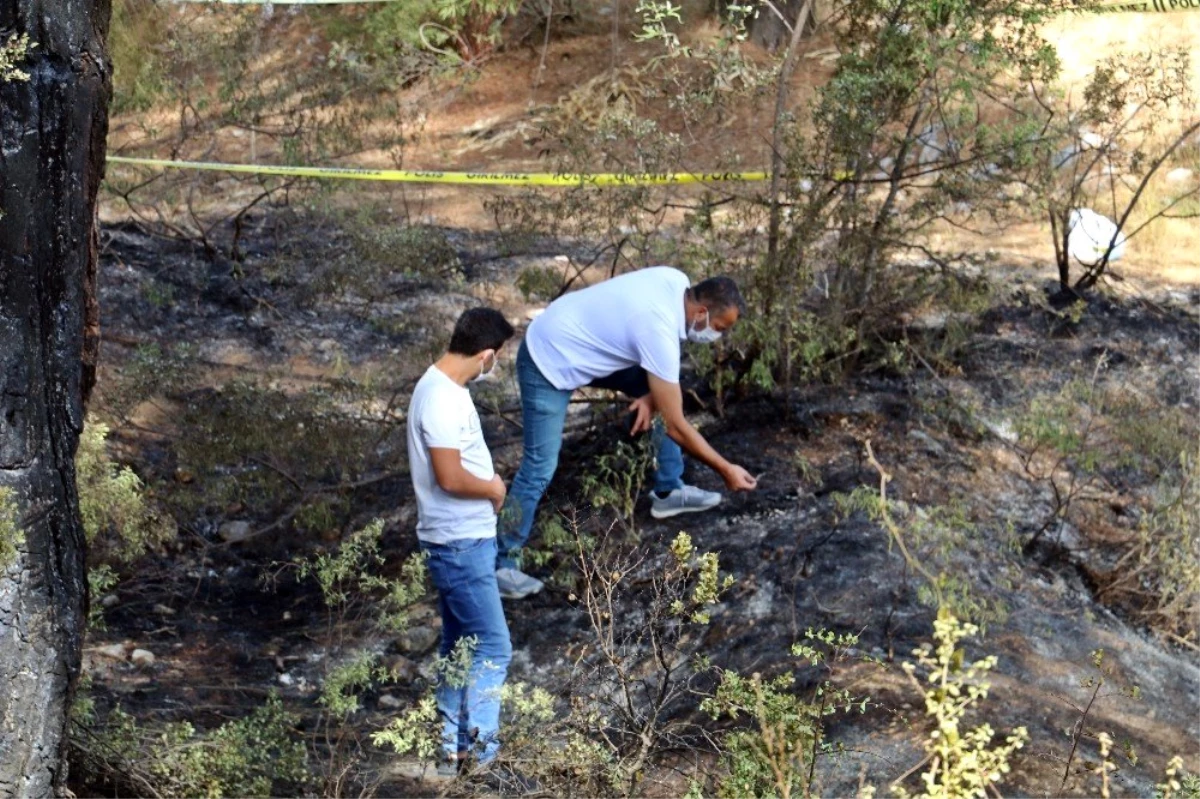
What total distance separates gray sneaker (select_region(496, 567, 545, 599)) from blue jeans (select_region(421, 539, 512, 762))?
138 centimetres

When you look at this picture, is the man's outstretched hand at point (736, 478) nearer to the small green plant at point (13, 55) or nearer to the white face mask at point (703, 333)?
the white face mask at point (703, 333)

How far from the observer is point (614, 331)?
5805 millimetres

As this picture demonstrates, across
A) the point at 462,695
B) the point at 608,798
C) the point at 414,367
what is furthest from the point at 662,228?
the point at 608,798

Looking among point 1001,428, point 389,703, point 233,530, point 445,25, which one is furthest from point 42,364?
point 445,25

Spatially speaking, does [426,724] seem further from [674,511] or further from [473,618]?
[674,511]

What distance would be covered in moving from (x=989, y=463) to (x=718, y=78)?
93.1 inches

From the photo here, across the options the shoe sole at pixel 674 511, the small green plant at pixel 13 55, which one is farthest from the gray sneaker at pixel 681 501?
the small green plant at pixel 13 55

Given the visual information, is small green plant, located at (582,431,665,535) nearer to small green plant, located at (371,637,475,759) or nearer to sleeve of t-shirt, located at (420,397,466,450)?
sleeve of t-shirt, located at (420,397,466,450)

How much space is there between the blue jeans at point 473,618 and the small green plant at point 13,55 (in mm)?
2053

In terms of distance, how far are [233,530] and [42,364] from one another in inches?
154

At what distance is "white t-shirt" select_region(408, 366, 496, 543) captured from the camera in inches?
180

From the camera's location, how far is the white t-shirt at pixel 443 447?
15.0 feet

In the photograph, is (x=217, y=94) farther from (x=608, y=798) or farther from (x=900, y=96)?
(x=608, y=798)

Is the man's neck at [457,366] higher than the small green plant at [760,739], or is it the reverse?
the man's neck at [457,366]
